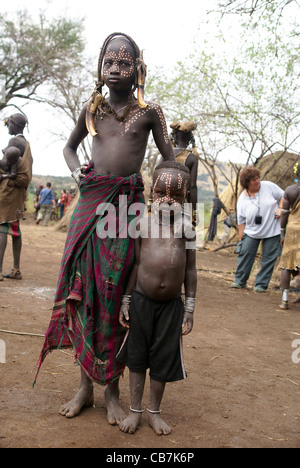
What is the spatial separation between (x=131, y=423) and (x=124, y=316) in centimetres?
53

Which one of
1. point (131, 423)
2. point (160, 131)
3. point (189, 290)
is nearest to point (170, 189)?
point (160, 131)

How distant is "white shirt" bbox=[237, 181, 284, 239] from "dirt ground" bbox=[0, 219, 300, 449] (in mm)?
1922

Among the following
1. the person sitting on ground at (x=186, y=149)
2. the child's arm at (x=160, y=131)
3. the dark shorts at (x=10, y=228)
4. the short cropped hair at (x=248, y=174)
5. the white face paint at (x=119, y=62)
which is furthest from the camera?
the short cropped hair at (x=248, y=174)

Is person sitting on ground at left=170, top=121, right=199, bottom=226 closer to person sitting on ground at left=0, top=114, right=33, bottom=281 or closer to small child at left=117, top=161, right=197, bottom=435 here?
person sitting on ground at left=0, top=114, right=33, bottom=281

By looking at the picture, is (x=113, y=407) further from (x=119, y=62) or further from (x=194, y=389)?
(x=119, y=62)

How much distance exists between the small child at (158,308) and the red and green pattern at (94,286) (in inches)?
3.1

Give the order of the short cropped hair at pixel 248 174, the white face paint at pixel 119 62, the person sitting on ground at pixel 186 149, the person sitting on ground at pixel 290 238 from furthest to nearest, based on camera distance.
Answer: the short cropped hair at pixel 248 174 → the person sitting on ground at pixel 290 238 → the person sitting on ground at pixel 186 149 → the white face paint at pixel 119 62

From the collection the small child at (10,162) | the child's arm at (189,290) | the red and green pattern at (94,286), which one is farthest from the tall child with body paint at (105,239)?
the small child at (10,162)

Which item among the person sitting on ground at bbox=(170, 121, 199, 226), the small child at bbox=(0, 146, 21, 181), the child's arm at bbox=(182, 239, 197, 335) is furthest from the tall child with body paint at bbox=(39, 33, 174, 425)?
the small child at bbox=(0, 146, 21, 181)

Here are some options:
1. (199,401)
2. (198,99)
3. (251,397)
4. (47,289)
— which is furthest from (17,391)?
(198,99)

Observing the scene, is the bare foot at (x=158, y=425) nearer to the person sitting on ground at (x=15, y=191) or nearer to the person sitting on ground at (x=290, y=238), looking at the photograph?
the person sitting on ground at (x=15, y=191)

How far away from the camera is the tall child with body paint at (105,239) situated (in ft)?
8.19
